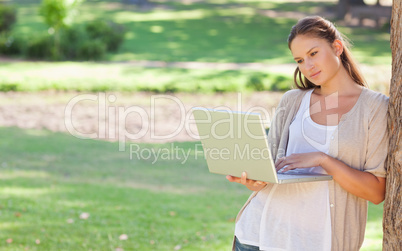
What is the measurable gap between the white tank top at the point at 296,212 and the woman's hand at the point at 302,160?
0.32 feet

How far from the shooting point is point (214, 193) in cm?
641

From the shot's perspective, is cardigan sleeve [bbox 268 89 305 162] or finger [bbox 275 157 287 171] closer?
finger [bbox 275 157 287 171]

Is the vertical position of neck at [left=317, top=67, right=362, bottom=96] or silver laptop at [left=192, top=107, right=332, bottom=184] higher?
neck at [left=317, top=67, right=362, bottom=96]

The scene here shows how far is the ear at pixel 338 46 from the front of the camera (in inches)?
93.2

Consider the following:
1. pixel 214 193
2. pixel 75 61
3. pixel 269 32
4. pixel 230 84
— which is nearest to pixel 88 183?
pixel 214 193

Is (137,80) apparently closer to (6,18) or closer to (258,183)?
(6,18)

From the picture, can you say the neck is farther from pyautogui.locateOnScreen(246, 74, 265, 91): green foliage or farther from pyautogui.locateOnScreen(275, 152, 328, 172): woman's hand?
pyautogui.locateOnScreen(246, 74, 265, 91): green foliage

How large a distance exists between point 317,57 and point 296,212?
654 millimetres

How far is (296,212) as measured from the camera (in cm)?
227

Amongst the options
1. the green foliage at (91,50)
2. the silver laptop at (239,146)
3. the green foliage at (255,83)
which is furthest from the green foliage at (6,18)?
the silver laptop at (239,146)

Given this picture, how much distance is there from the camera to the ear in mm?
2367

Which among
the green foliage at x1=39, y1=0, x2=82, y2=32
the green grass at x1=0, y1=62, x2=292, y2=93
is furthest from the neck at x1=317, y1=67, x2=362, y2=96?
the green foliage at x1=39, y1=0, x2=82, y2=32

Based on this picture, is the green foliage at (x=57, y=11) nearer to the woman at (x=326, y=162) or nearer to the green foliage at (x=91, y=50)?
the green foliage at (x=91, y=50)

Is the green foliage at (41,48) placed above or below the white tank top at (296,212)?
above
